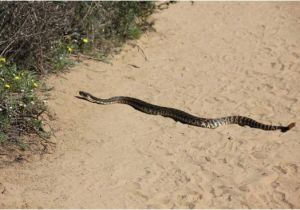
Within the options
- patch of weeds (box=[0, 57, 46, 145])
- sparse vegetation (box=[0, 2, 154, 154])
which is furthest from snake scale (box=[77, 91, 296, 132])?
patch of weeds (box=[0, 57, 46, 145])

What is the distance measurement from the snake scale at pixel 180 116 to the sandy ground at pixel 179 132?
0.15 metres

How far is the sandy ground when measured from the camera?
880 centimetres

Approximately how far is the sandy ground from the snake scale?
0.15m

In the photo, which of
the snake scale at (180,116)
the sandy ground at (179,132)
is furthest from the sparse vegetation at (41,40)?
the snake scale at (180,116)

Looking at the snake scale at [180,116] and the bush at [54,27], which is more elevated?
the bush at [54,27]

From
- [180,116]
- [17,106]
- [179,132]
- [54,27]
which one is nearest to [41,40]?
[54,27]

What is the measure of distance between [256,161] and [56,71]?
502cm

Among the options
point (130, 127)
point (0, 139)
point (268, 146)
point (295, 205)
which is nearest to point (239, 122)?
point (268, 146)

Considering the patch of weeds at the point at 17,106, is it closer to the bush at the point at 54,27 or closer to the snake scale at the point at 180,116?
the bush at the point at 54,27

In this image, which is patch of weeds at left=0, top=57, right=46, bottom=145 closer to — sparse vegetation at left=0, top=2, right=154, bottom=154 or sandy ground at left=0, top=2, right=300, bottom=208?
sparse vegetation at left=0, top=2, right=154, bottom=154

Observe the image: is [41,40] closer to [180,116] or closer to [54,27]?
[54,27]

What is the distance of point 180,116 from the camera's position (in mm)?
11359

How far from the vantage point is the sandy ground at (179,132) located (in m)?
8.80

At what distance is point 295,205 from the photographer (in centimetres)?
854
